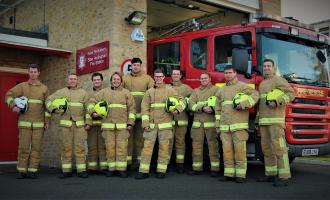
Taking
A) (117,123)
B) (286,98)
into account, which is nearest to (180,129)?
(117,123)

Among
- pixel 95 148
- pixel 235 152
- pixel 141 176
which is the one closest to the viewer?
pixel 235 152

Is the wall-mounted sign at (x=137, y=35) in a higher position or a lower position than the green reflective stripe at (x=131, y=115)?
higher

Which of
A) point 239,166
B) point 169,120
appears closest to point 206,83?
point 169,120

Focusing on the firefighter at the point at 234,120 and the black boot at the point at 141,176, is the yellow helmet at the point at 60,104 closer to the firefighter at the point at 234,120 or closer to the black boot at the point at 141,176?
the black boot at the point at 141,176

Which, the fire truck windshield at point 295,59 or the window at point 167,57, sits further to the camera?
the window at point 167,57

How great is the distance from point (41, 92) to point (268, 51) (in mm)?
4266

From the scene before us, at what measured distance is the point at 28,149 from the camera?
748 cm

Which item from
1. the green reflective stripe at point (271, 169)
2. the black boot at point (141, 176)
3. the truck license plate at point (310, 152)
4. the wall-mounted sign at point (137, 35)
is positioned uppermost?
the wall-mounted sign at point (137, 35)

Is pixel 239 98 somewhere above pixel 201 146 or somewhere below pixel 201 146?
above

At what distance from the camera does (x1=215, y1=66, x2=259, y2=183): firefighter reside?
6.61 metres

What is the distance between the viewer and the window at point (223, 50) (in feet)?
24.1

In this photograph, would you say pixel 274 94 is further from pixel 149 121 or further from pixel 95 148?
pixel 95 148

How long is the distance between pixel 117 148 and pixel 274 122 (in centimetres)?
274

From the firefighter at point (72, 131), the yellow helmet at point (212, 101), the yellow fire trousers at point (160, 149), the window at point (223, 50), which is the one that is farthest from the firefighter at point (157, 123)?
the firefighter at point (72, 131)
